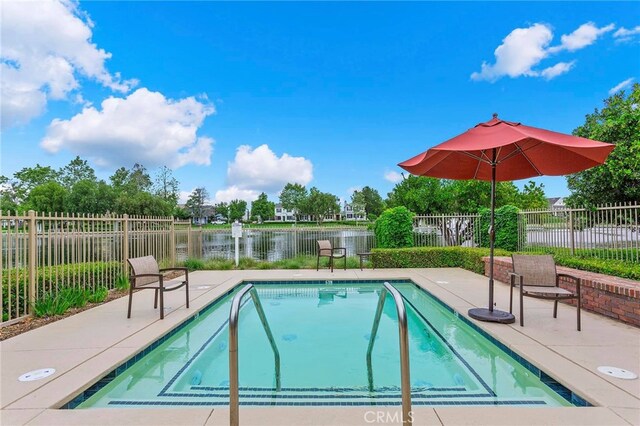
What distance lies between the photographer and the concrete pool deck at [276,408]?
6.86ft

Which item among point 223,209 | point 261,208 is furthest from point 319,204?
point 223,209

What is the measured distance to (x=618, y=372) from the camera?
8.80 ft

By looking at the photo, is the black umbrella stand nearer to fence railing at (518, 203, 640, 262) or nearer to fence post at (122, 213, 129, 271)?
fence railing at (518, 203, 640, 262)

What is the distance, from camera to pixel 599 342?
3371 mm

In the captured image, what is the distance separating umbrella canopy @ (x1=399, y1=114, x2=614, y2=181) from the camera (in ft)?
11.1

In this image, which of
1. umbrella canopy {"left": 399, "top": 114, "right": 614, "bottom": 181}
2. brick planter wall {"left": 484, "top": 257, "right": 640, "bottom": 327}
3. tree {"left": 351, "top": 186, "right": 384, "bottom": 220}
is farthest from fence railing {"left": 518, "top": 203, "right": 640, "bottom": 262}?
tree {"left": 351, "top": 186, "right": 384, "bottom": 220}

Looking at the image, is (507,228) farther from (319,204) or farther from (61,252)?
(319,204)

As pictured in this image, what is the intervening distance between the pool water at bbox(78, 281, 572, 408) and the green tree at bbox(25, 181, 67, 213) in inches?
1746

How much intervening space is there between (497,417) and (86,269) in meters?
6.23

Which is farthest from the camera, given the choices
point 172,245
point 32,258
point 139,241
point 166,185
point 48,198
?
point 166,185

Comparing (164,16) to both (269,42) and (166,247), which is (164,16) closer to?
(269,42)

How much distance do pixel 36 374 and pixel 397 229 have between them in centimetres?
860

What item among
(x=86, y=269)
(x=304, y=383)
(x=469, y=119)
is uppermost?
(x=469, y=119)

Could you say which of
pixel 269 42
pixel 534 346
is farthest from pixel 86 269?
pixel 269 42
